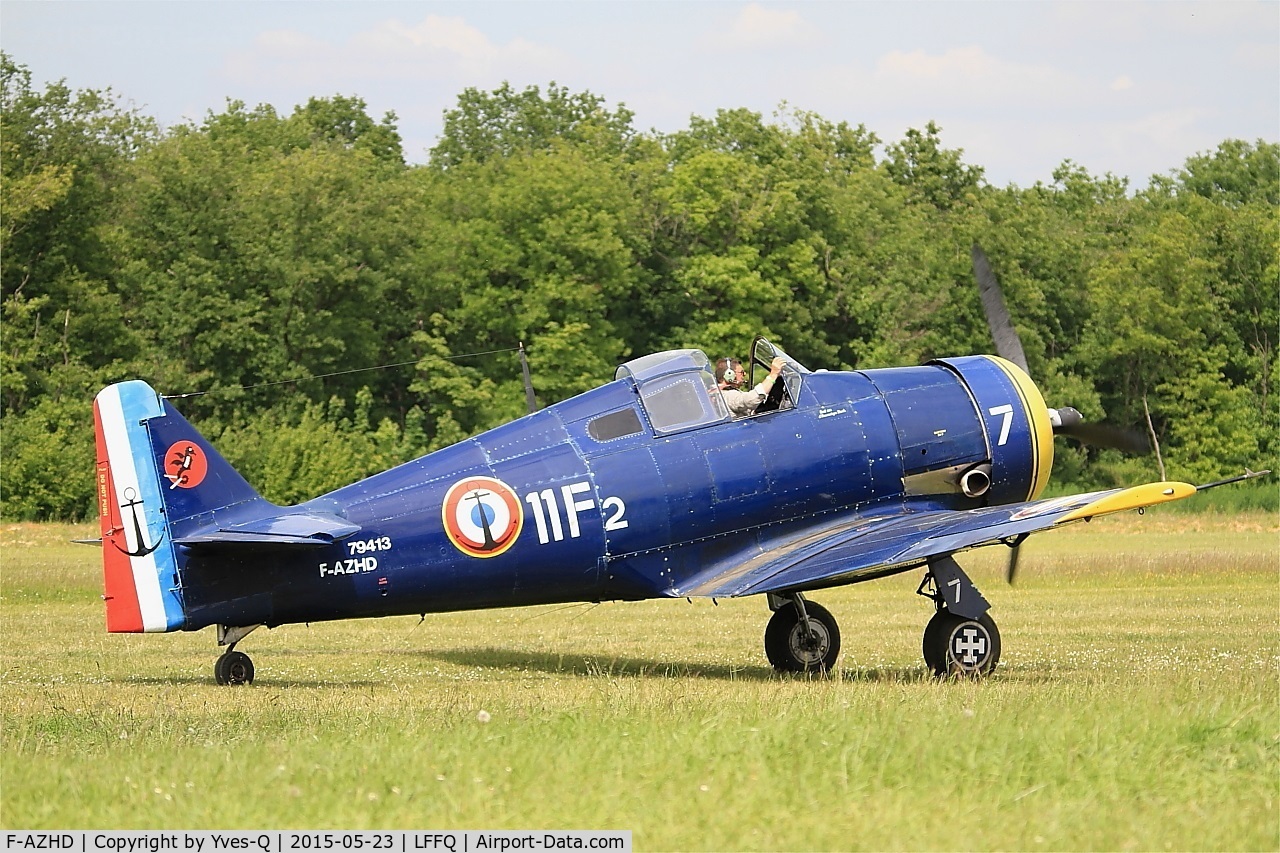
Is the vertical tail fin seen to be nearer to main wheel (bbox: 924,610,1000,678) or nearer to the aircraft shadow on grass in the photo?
the aircraft shadow on grass

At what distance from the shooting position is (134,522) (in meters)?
11.3

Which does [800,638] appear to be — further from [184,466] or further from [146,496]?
[146,496]

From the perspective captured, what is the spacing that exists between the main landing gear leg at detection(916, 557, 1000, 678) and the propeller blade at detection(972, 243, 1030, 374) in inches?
114

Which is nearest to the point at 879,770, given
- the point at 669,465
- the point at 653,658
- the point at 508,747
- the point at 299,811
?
the point at 508,747

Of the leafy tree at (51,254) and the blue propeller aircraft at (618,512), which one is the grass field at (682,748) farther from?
the leafy tree at (51,254)

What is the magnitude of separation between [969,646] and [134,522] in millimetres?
5974

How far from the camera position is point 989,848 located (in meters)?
5.49

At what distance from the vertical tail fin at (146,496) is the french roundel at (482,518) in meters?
1.60

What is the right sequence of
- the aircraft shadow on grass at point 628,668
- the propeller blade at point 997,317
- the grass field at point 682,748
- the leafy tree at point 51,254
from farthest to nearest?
the leafy tree at point 51,254, the propeller blade at point 997,317, the aircraft shadow on grass at point 628,668, the grass field at point 682,748

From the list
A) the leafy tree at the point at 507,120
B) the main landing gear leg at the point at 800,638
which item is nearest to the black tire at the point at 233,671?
the main landing gear leg at the point at 800,638

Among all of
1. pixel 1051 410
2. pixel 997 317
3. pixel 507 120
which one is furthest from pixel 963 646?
pixel 507 120

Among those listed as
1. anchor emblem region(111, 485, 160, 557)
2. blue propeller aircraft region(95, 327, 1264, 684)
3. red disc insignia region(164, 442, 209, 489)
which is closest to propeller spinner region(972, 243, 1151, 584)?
blue propeller aircraft region(95, 327, 1264, 684)

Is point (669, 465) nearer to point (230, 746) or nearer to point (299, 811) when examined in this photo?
point (230, 746)

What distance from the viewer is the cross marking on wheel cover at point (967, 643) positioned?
37.2 feet
